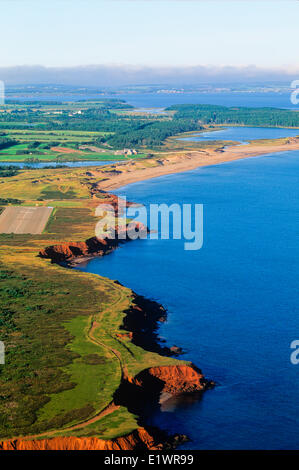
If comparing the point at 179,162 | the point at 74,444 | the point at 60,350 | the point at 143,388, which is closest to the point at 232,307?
the point at 143,388

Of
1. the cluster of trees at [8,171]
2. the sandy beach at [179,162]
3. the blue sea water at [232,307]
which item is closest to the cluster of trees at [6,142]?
the cluster of trees at [8,171]

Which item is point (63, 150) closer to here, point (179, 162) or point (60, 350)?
point (179, 162)

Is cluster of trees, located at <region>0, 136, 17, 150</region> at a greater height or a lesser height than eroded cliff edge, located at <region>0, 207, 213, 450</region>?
greater

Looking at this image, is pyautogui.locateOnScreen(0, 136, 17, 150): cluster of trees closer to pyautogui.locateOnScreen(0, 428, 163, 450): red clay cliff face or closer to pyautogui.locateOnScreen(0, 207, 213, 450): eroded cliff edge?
pyautogui.locateOnScreen(0, 207, 213, 450): eroded cliff edge

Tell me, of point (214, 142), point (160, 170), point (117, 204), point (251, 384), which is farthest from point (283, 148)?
point (251, 384)

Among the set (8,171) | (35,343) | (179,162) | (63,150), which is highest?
(63,150)

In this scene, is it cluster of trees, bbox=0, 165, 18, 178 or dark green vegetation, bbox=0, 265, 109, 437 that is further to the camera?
cluster of trees, bbox=0, 165, 18, 178

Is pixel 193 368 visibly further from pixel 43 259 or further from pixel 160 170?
pixel 160 170

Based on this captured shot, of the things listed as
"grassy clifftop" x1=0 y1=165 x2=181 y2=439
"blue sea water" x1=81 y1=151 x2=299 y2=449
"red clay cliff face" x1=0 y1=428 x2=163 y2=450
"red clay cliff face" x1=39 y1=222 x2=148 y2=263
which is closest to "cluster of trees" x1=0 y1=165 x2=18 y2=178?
"blue sea water" x1=81 y1=151 x2=299 y2=449
